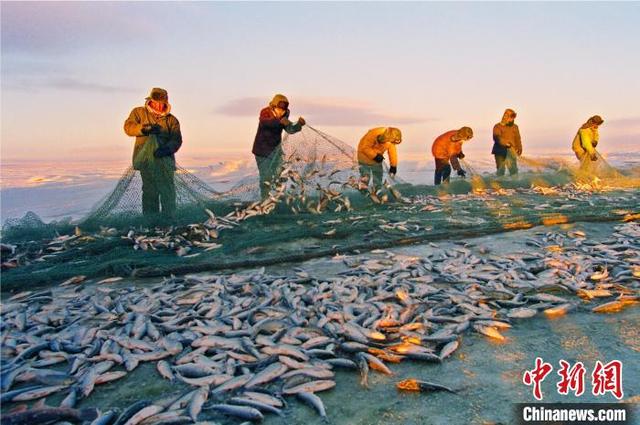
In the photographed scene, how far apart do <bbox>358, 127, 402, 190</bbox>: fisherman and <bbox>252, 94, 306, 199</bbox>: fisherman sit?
6.23ft

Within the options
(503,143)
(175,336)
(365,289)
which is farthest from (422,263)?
(503,143)

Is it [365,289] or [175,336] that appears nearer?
[175,336]

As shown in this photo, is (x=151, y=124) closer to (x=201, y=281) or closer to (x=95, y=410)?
(x=201, y=281)

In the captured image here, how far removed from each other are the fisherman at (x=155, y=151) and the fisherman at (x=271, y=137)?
6.18 ft

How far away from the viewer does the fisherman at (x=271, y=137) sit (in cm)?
980

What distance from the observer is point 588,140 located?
652 inches

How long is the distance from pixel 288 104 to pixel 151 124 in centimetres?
313

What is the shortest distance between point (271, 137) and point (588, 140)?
12230 mm

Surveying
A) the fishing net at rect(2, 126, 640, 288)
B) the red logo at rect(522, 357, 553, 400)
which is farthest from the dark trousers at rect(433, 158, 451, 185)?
the red logo at rect(522, 357, 553, 400)

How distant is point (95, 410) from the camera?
9.95 ft

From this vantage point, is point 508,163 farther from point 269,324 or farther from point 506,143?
point 269,324

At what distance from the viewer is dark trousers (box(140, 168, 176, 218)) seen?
8.77 metres

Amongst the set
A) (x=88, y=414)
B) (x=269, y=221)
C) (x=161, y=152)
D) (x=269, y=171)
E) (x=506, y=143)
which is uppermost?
(x=506, y=143)

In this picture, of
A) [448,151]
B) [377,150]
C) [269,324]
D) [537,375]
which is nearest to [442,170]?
[448,151]
